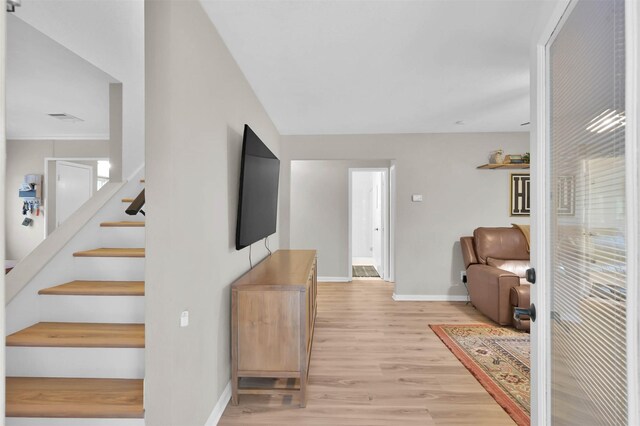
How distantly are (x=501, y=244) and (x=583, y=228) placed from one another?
154 inches

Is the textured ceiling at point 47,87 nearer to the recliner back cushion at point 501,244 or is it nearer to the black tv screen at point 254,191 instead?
the black tv screen at point 254,191

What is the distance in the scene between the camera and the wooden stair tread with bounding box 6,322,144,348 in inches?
70.6

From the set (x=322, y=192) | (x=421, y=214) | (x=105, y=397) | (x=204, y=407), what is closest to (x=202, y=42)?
(x=105, y=397)

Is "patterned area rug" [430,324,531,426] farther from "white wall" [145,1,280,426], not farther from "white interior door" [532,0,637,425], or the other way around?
"white wall" [145,1,280,426]

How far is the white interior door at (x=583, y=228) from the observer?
811mm

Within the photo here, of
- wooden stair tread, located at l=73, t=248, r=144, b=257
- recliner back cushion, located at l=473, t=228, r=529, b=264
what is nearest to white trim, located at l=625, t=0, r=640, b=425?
wooden stair tread, located at l=73, t=248, r=144, b=257

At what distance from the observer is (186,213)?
1.68m

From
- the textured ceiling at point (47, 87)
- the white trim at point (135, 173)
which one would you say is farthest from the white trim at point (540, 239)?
the white trim at point (135, 173)

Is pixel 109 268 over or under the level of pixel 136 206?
under

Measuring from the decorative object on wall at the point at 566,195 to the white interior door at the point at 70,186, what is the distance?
622 cm

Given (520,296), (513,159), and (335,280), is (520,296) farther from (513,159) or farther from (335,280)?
(335,280)

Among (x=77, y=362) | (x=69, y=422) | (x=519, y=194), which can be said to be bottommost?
(x=69, y=422)

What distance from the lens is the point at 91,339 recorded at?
1.84 m

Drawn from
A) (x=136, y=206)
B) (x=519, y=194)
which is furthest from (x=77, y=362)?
(x=519, y=194)
